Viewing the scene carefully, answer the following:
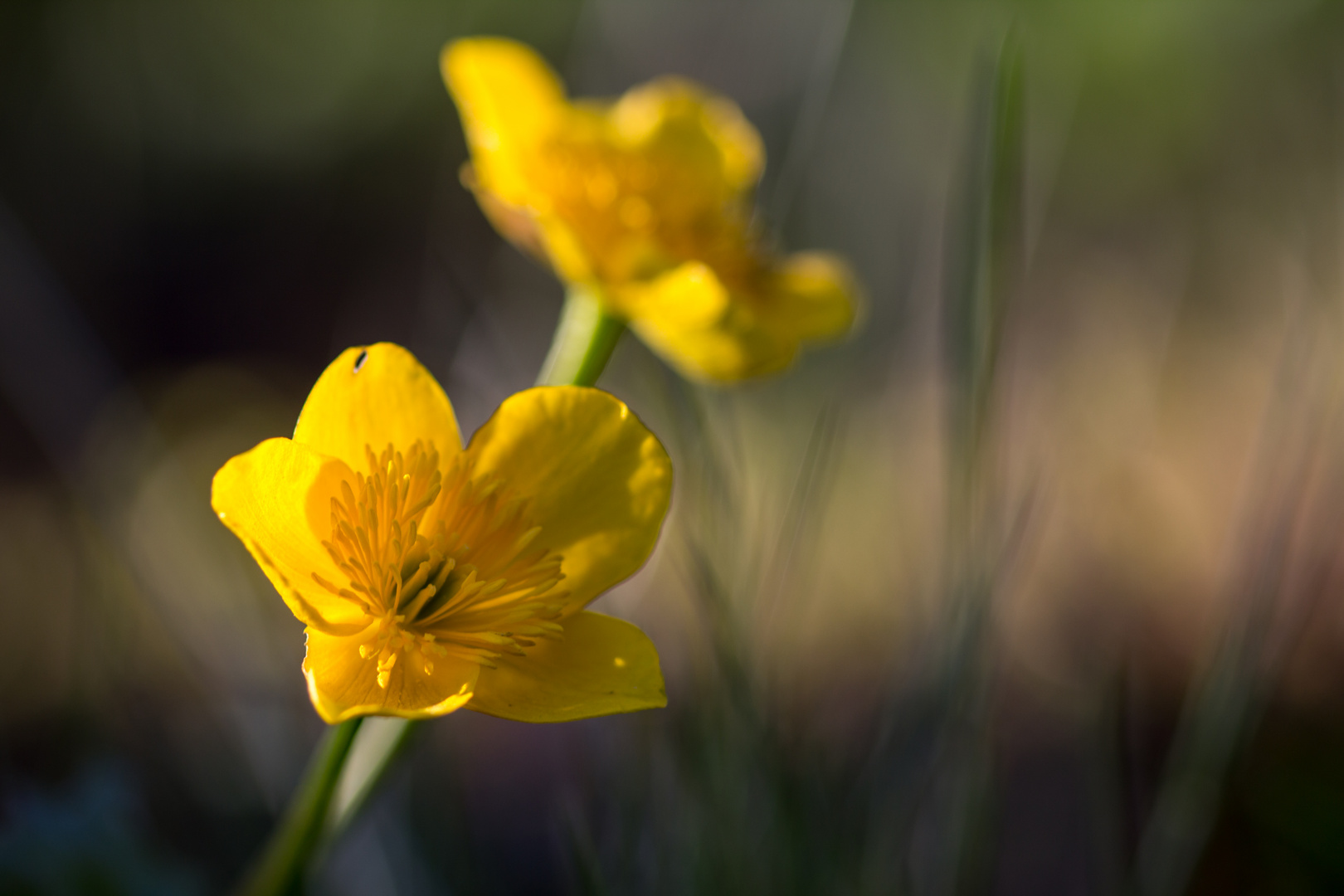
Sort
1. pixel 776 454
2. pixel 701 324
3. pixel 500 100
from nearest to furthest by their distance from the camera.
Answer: pixel 701 324 < pixel 500 100 < pixel 776 454

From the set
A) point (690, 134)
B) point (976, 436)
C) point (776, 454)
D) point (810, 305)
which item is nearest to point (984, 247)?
point (976, 436)

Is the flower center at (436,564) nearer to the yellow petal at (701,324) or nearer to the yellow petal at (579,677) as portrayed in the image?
the yellow petal at (579,677)

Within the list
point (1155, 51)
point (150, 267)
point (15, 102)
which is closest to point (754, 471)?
point (1155, 51)

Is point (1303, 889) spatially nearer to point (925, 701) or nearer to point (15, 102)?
point (925, 701)

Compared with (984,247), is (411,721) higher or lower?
lower

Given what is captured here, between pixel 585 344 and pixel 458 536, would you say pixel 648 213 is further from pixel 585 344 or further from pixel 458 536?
pixel 458 536

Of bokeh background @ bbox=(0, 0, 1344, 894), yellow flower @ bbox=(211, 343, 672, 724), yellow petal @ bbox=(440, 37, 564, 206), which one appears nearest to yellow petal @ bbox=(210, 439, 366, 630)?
yellow flower @ bbox=(211, 343, 672, 724)

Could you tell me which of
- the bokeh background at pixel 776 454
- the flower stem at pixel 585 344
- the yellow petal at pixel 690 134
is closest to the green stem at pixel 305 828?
the bokeh background at pixel 776 454

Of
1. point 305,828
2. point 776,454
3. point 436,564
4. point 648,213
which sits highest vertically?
point 648,213
